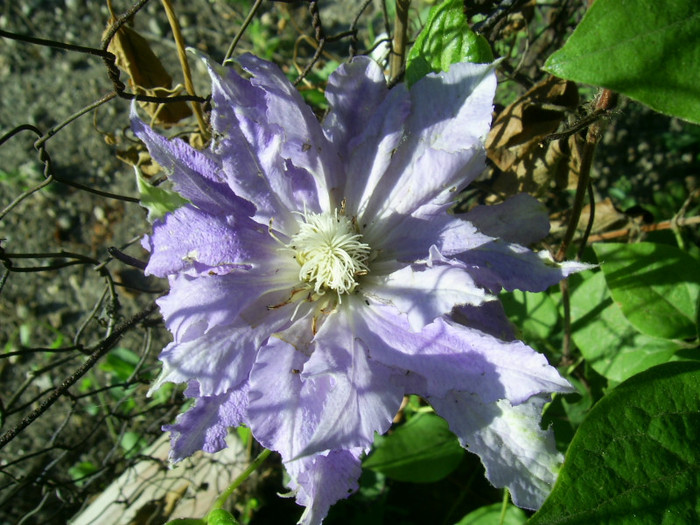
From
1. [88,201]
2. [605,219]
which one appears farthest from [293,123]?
[88,201]

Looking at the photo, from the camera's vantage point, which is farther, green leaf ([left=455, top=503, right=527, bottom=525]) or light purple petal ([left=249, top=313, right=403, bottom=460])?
green leaf ([left=455, top=503, right=527, bottom=525])

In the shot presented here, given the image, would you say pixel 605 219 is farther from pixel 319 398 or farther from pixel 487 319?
pixel 319 398

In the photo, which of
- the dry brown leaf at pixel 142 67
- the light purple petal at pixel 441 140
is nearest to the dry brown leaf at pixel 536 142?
the light purple petal at pixel 441 140

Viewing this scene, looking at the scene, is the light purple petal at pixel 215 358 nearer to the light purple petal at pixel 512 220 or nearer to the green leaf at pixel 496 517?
the light purple petal at pixel 512 220

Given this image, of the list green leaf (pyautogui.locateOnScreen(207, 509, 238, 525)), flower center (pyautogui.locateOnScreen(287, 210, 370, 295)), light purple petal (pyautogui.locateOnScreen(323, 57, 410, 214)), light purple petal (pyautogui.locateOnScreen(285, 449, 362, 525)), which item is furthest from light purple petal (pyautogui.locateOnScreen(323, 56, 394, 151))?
green leaf (pyautogui.locateOnScreen(207, 509, 238, 525))

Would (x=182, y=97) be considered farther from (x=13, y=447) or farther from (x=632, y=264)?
(x=13, y=447)

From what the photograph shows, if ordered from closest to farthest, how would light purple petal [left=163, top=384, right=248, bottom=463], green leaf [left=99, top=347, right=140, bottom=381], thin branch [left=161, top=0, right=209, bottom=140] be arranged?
light purple petal [left=163, top=384, right=248, bottom=463] → thin branch [left=161, top=0, right=209, bottom=140] → green leaf [left=99, top=347, right=140, bottom=381]

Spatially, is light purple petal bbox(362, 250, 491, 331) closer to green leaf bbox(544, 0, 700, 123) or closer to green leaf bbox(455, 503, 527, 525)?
green leaf bbox(544, 0, 700, 123)

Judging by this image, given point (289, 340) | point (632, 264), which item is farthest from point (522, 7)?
point (289, 340)
